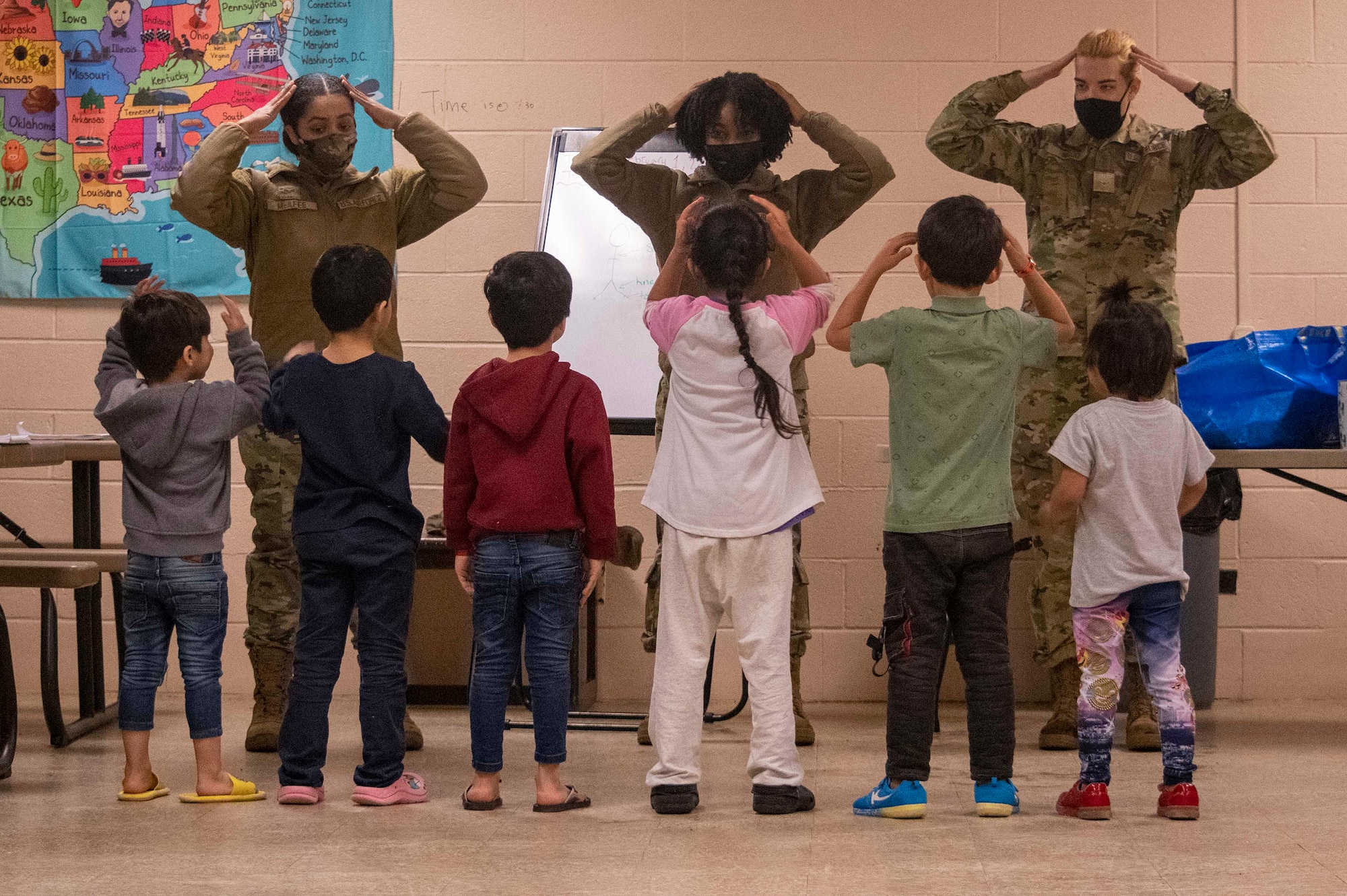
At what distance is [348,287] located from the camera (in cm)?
283

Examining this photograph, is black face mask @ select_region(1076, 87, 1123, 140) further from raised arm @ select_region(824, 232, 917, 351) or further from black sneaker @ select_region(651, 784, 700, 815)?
A: black sneaker @ select_region(651, 784, 700, 815)

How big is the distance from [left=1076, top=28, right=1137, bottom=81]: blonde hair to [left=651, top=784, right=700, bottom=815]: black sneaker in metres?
2.00

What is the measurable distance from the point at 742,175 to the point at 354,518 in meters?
1.25

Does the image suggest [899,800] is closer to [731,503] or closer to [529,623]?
[731,503]

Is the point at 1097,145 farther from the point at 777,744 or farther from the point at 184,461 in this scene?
the point at 184,461

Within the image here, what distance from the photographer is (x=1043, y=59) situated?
166 inches

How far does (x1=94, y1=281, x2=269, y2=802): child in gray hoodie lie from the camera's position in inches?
112

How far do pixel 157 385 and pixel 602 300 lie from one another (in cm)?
144

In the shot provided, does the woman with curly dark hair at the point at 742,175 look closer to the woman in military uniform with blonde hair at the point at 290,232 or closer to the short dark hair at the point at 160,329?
the woman in military uniform with blonde hair at the point at 290,232

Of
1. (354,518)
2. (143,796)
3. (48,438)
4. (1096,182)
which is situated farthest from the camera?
(48,438)

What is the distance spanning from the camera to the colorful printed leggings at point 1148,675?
8.94ft

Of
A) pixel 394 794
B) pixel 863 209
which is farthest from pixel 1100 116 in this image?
pixel 394 794

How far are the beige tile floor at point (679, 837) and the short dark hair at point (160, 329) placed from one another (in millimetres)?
887

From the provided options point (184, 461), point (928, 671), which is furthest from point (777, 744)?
point (184, 461)
